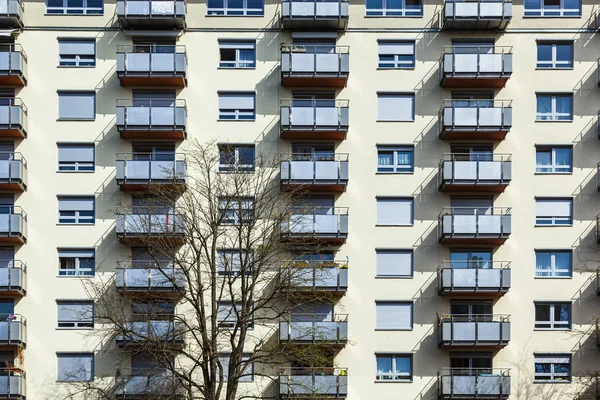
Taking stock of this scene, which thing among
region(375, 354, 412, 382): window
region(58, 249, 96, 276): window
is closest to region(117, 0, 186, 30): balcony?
region(58, 249, 96, 276): window

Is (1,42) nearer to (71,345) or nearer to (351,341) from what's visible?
(71,345)

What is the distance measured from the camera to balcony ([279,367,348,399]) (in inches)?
1470

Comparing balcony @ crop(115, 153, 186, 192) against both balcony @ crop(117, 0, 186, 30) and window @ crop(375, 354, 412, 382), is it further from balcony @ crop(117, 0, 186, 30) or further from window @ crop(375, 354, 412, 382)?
window @ crop(375, 354, 412, 382)

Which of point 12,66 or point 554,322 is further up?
point 12,66

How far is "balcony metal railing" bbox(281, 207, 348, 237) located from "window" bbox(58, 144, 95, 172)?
30.2 feet

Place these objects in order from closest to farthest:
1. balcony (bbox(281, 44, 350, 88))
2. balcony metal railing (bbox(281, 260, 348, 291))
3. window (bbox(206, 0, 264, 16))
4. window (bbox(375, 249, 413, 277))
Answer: balcony metal railing (bbox(281, 260, 348, 291)) < balcony (bbox(281, 44, 350, 88)) < window (bbox(375, 249, 413, 277)) < window (bbox(206, 0, 264, 16))

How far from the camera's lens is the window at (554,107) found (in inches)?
1614

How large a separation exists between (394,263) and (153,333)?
1094cm

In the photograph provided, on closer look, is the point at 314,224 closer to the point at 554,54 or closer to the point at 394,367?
the point at 394,367

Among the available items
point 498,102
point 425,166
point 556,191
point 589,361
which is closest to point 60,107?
point 425,166

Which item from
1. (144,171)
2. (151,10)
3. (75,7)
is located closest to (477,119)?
(144,171)

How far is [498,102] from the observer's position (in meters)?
40.9

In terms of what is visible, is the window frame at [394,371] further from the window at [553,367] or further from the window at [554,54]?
the window at [554,54]

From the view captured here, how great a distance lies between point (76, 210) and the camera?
1583 inches
